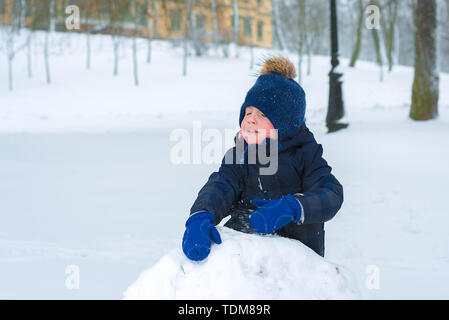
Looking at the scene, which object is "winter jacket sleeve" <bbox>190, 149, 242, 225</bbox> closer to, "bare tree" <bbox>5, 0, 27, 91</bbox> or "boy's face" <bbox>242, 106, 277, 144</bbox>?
"boy's face" <bbox>242, 106, 277, 144</bbox>

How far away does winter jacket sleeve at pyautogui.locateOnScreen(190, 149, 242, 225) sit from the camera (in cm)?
180

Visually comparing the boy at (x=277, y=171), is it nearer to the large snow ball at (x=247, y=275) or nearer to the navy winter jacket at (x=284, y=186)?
the navy winter jacket at (x=284, y=186)

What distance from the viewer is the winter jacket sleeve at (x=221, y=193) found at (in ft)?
5.91

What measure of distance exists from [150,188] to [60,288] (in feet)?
9.98

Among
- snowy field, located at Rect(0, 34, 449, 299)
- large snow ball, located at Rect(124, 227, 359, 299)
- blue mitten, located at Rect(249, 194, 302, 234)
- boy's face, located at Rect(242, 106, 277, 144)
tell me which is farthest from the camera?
snowy field, located at Rect(0, 34, 449, 299)

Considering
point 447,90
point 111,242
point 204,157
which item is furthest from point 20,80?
point 111,242

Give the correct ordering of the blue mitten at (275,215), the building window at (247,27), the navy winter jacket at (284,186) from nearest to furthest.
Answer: the blue mitten at (275,215) → the navy winter jacket at (284,186) → the building window at (247,27)

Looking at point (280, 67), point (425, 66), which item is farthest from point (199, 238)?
point (425, 66)

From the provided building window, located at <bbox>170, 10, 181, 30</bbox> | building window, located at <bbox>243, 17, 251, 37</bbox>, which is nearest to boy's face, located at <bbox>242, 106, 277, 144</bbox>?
building window, located at <bbox>170, 10, 181, 30</bbox>

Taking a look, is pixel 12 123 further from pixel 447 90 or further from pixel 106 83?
A: pixel 447 90

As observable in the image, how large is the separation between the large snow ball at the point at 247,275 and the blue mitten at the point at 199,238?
0.03m

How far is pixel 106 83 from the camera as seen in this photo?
73.4 feet

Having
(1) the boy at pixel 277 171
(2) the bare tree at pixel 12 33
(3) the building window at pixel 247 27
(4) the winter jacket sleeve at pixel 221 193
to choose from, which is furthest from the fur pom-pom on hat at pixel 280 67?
(3) the building window at pixel 247 27

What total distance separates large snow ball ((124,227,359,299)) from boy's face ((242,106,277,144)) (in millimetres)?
446
